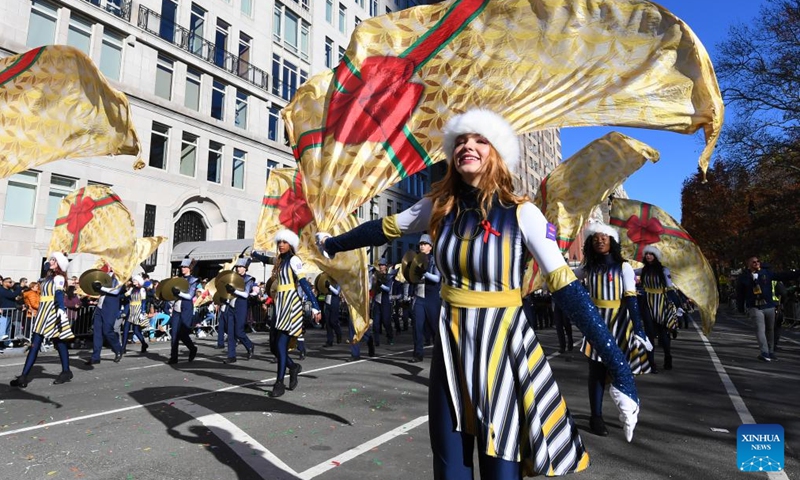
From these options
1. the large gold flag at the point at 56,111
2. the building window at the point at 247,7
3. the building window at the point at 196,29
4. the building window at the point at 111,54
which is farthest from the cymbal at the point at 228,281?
the building window at the point at 247,7

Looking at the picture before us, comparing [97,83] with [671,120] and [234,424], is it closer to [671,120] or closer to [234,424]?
[234,424]

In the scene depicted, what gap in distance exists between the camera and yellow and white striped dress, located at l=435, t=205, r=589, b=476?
2.08m

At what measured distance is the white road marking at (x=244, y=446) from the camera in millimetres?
3848

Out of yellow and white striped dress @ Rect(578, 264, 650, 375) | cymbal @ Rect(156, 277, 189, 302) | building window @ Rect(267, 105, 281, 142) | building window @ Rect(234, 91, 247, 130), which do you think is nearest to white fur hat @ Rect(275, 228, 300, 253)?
yellow and white striped dress @ Rect(578, 264, 650, 375)

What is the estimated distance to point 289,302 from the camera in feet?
23.4

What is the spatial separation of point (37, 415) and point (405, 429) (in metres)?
4.00

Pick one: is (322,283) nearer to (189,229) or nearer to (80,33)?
(189,229)

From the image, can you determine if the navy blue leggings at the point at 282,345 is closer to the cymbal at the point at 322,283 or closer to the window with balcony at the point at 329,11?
the cymbal at the point at 322,283

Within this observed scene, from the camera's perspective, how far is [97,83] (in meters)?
5.25

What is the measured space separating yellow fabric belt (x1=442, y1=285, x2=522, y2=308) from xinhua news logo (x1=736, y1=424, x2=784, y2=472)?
5.51 feet

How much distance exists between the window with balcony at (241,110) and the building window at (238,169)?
1.58m

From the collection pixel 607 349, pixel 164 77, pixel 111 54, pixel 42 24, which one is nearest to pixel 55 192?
pixel 42 24

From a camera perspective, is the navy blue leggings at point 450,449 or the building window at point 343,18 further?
the building window at point 343,18

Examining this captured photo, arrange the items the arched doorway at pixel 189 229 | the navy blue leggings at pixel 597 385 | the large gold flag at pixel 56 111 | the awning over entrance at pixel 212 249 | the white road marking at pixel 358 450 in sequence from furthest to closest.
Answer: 1. the arched doorway at pixel 189 229
2. the awning over entrance at pixel 212 249
3. the navy blue leggings at pixel 597 385
4. the large gold flag at pixel 56 111
5. the white road marking at pixel 358 450
